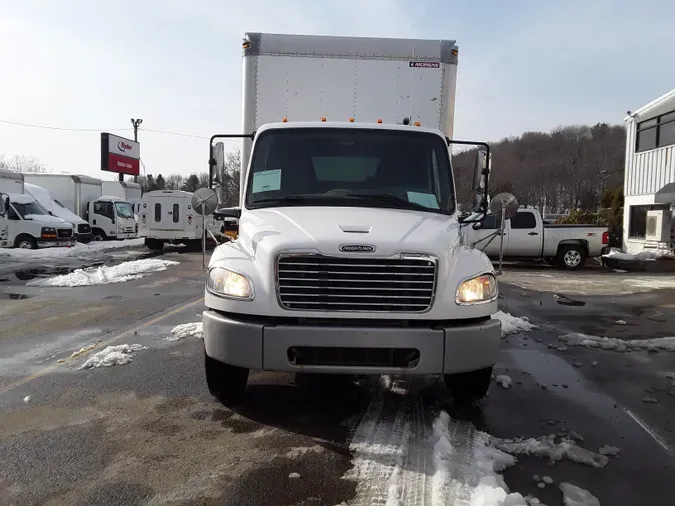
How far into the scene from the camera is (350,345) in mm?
3770

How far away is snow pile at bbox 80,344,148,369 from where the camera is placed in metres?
5.70

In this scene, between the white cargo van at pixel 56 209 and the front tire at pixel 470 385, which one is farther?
the white cargo van at pixel 56 209

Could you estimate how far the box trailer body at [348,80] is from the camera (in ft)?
23.3

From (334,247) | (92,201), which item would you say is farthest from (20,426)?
(92,201)

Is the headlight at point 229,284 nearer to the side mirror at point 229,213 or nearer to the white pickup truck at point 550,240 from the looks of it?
the side mirror at point 229,213

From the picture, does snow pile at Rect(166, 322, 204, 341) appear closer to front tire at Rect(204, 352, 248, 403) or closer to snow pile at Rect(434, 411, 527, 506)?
front tire at Rect(204, 352, 248, 403)

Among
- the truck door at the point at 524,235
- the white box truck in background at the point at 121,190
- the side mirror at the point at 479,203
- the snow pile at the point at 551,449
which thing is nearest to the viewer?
the snow pile at the point at 551,449

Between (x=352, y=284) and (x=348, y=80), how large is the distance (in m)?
4.12

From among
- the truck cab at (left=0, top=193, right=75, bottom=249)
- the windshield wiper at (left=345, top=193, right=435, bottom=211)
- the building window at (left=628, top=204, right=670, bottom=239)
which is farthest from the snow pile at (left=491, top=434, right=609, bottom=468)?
the truck cab at (left=0, top=193, right=75, bottom=249)

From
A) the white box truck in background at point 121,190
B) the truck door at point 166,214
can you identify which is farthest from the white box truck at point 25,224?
the white box truck in background at point 121,190

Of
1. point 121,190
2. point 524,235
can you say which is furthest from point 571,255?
point 121,190

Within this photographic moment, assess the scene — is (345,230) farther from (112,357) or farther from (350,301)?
(112,357)

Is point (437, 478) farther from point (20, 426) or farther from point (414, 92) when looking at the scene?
point (414, 92)

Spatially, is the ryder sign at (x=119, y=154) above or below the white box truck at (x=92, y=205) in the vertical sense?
above
